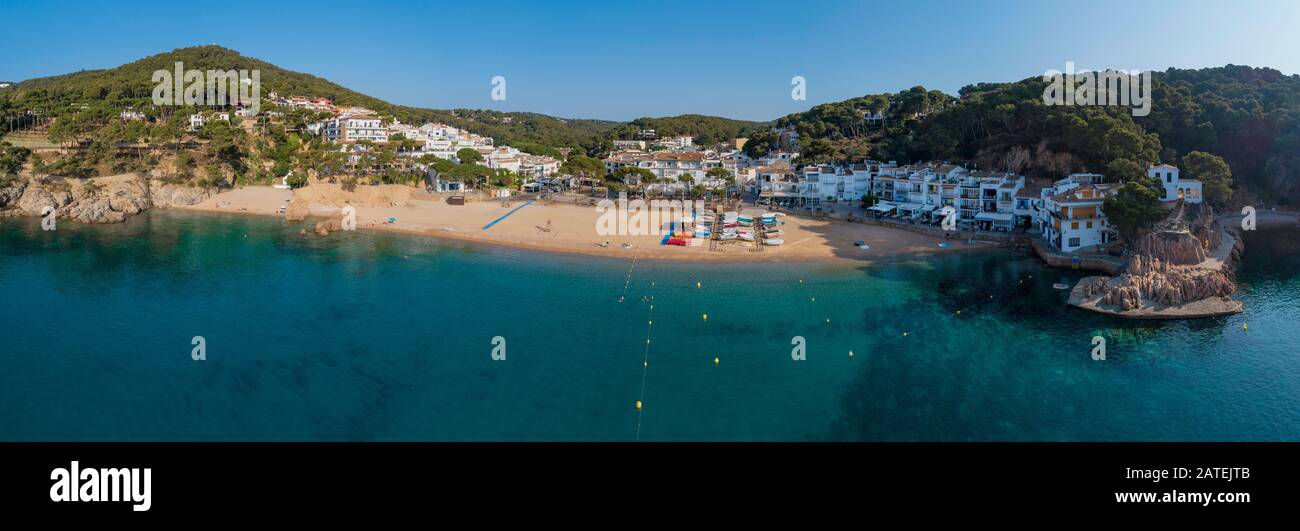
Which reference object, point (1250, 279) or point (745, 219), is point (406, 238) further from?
point (1250, 279)

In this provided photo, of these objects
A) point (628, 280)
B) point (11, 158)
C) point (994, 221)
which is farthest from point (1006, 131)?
point (11, 158)

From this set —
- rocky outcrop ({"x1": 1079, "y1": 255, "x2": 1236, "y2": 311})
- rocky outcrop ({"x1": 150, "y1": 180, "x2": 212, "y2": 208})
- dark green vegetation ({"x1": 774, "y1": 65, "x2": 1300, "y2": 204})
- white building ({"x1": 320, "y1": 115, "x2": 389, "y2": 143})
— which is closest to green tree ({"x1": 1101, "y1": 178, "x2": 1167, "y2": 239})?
rocky outcrop ({"x1": 1079, "y1": 255, "x2": 1236, "y2": 311})

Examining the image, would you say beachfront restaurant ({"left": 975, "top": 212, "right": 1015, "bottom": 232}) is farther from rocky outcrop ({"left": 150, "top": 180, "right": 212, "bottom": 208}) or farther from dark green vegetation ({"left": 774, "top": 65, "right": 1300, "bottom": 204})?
rocky outcrop ({"left": 150, "top": 180, "right": 212, "bottom": 208})

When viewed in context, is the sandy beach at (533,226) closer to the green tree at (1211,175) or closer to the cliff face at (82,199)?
the cliff face at (82,199)

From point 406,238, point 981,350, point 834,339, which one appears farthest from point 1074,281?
point 406,238

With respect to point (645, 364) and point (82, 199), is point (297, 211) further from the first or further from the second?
point (645, 364)

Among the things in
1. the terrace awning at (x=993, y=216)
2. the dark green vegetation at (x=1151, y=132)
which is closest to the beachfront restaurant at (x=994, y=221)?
the terrace awning at (x=993, y=216)
